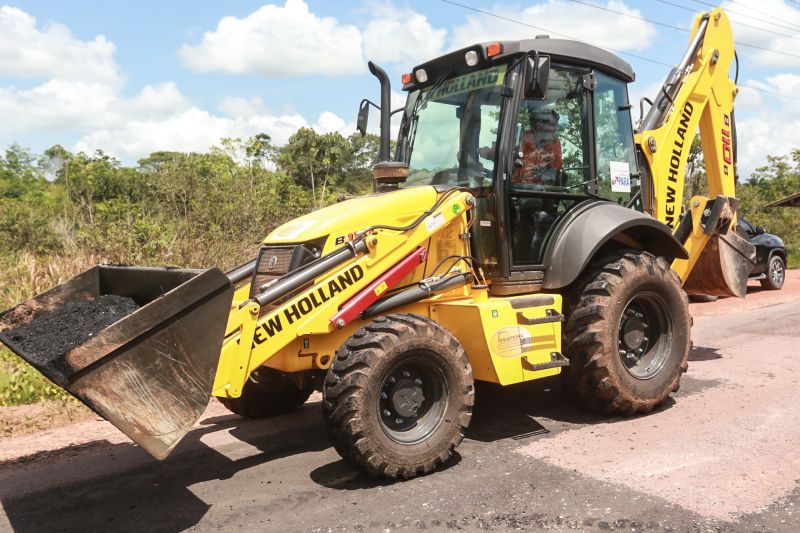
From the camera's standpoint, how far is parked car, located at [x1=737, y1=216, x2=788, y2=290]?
13641mm

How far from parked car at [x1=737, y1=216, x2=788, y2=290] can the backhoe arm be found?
6.87 metres

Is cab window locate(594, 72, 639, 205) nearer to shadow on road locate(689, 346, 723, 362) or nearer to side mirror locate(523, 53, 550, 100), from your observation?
side mirror locate(523, 53, 550, 100)

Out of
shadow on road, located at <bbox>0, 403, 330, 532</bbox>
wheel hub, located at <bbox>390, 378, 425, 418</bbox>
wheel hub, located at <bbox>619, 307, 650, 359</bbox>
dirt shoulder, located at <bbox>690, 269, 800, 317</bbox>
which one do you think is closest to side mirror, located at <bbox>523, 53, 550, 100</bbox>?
wheel hub, located at <bbox>619, 307, 650, 359</bbox>

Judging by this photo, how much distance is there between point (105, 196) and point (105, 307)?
2023 cm

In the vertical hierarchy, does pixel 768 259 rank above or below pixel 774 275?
above

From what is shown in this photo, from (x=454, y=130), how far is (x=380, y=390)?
2.34 m

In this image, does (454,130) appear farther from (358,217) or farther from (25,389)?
(25,389)

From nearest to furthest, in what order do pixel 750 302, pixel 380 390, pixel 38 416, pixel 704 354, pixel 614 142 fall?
pixel 380 390, pixel 38 416, pixel 614 142, pixel 704 354, pixel 750 302

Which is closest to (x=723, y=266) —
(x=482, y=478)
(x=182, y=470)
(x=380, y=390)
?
(x=482, y=478)

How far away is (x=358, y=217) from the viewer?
4.82 m

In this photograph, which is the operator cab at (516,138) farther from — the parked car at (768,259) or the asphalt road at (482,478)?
the parked car at (768,259)

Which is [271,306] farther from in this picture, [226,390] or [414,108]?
[414,108]

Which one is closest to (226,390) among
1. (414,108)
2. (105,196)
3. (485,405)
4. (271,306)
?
(271,306)

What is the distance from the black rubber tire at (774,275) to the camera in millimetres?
13820
